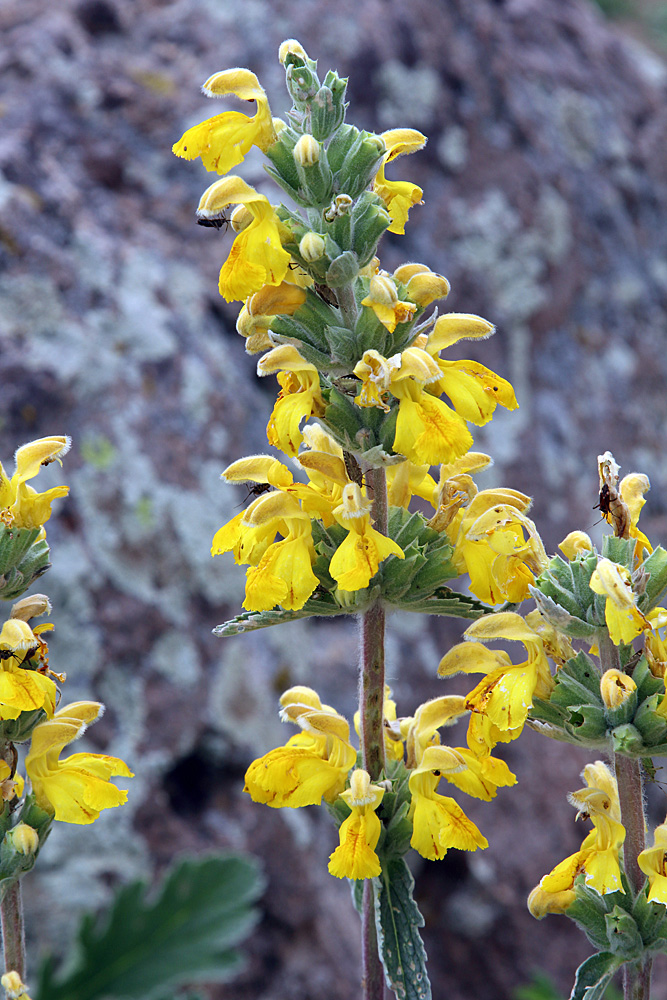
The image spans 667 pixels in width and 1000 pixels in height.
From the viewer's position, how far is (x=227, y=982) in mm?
2133

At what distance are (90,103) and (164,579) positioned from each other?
56.3 inches

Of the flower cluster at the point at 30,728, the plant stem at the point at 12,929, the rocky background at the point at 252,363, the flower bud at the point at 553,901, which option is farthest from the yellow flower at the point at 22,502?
the rocky background at the point at 252,363

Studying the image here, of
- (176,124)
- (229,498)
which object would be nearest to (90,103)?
(176,124)

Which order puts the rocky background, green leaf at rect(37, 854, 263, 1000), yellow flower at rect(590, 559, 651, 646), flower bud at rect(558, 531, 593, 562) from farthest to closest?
the rocky background < green leaf at rect(37, 854, 263, 1000) < flower bud at rect(558, 531, 593, 562) < yellow flower at rect(590, 559, 651, 646)

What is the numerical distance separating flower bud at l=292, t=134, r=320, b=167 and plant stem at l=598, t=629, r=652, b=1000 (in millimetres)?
650

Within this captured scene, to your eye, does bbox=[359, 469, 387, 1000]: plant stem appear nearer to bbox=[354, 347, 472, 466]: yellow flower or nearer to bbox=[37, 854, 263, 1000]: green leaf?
bbox=[354, 347, 472, 466]: yellow flower

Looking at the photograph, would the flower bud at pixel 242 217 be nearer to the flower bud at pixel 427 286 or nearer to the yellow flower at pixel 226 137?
the yellow flower at pixel 226 137

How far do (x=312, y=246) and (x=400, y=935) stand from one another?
2.69ft

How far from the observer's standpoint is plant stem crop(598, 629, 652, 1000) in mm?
1109

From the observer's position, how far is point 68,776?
1.26 meters

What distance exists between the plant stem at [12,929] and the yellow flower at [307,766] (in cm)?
30

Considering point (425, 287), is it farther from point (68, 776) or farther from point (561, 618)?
point (68, 776)

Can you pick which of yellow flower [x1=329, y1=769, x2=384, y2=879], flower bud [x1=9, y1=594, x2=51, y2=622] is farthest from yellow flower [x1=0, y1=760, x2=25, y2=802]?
yellow flower [x1=329, y1=769, x2=384, y2=879]

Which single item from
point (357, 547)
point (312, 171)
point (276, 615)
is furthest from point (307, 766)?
point (312, 171)
